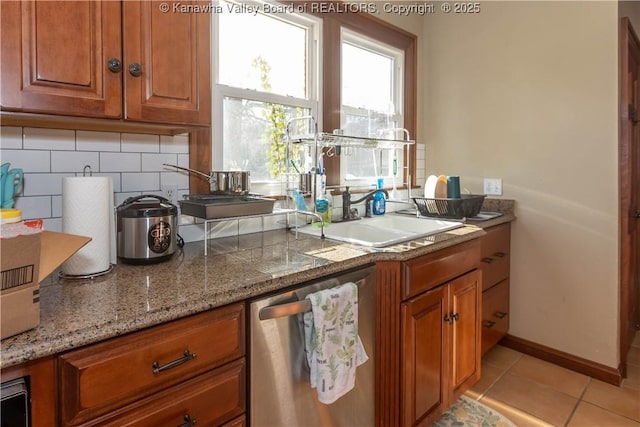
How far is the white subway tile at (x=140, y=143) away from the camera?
1438 millimetres

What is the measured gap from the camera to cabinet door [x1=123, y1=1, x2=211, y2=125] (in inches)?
45.7

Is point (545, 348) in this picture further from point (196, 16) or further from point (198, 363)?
point (196, 16)

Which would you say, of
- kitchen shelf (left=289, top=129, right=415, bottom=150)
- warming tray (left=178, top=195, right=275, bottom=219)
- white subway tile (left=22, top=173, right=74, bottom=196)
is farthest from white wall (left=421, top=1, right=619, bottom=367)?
white subway tile (left=22, top=173, right=74, bottom=196)

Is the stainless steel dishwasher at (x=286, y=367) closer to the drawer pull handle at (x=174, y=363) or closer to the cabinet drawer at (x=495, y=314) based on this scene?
the drawer pull handle at (x=174, y=363)

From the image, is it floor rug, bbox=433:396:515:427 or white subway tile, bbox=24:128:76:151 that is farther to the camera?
floor rug, bbox=433:396:515:427

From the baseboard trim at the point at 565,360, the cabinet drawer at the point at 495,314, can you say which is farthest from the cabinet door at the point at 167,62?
the baseboard trim at the point at 565,360

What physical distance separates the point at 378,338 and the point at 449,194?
116 cm

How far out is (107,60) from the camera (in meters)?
1.11

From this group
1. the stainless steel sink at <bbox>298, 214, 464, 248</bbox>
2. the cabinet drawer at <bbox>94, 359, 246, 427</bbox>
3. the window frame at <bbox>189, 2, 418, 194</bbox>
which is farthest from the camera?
the stainless steel sink at <bbox>298, 214, 464, 248</bbox>

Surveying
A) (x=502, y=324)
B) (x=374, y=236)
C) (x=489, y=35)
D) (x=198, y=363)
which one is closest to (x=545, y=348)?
(x=502, y=324)

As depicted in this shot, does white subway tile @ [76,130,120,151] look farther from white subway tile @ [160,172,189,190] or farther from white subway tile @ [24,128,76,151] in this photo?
white subway tile @ [160,172,189,190]

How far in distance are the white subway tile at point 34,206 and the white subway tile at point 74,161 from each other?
104mm

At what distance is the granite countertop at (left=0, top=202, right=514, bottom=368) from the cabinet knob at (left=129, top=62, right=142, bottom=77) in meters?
0.58

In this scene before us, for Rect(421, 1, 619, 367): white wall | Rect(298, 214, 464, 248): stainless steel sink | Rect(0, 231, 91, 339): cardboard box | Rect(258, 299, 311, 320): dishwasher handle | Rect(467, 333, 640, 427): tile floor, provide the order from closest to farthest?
Rect(0, 231, 91, 339): cardboard box
Rect(258, 299, 311, 320): dishwasher handle
Rect(467, 333, 640, 427): tile floor
Rect(298, 214, 464, 248): stainless steel sink
Rect(421, 1, 619, 367): white wall
